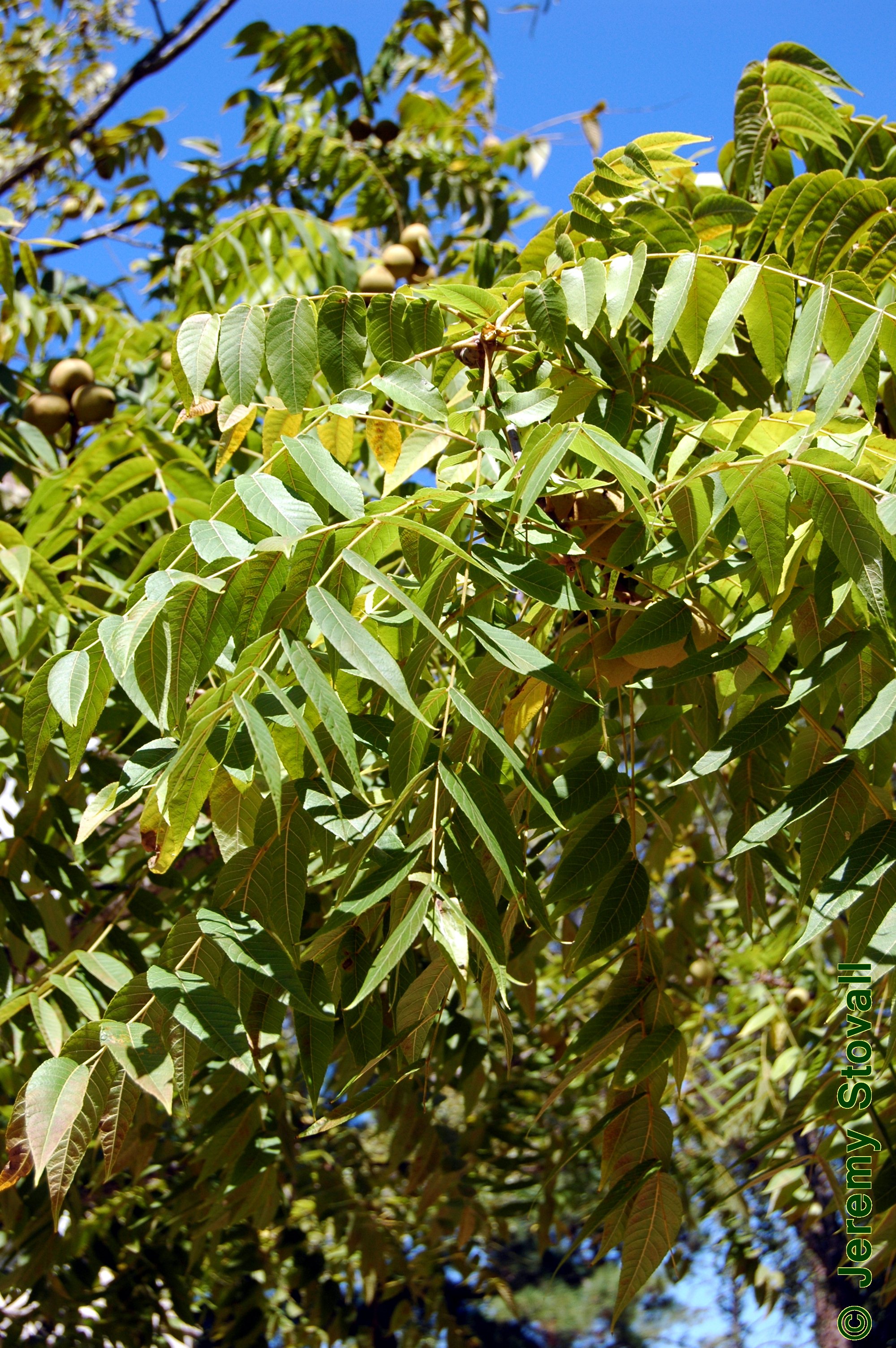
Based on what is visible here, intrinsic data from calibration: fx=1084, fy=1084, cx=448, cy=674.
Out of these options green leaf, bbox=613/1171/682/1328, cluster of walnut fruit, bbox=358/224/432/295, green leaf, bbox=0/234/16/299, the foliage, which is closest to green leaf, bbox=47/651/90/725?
the foliage

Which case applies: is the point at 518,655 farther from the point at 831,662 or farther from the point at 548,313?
the point at 548,313

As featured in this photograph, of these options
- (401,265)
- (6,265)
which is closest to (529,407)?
(6,265)

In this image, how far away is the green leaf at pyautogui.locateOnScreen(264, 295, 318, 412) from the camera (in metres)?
1.29

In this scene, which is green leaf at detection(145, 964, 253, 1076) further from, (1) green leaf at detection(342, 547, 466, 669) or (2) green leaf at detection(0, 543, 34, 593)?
(2) green leaf at detection(0, 543, 34, 593)

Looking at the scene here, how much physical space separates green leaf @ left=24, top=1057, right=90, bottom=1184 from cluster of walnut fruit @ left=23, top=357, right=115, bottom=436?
1859 millimetres

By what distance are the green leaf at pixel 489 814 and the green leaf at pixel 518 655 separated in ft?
0.36

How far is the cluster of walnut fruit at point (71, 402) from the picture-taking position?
2.52 meters

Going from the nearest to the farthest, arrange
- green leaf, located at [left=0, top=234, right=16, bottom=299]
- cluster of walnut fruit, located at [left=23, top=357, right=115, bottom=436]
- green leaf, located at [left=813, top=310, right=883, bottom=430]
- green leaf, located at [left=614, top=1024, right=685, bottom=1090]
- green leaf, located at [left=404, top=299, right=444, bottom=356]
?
green leaf, located at [left=813, top=310, right=883, bottom=430]
green leaf, located at [left=614, top=1024, right=685, bottom=1090]
green leaf, located at [left=404, top=299, right=444, bottom=356]
green leaf, located at [left=0, top=234, right=16, bottom=299]
cluster of walnut fruit, located at [left=23, top=357, right=115, bottom=436]

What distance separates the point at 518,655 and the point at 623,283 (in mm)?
524

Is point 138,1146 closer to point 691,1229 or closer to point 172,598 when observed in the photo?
point 172,598

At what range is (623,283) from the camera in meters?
1.22

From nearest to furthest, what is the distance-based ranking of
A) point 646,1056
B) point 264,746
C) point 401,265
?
point 264,746, point 646,1056, point 401,265

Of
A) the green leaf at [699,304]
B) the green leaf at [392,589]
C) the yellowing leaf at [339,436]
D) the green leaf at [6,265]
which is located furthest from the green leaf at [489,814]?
the green leaf at [6,265]

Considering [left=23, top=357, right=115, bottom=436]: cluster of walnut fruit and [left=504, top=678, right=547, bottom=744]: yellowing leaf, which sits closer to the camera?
[left=504, top=678, right=547, bottom=744]: yellowing leaf
